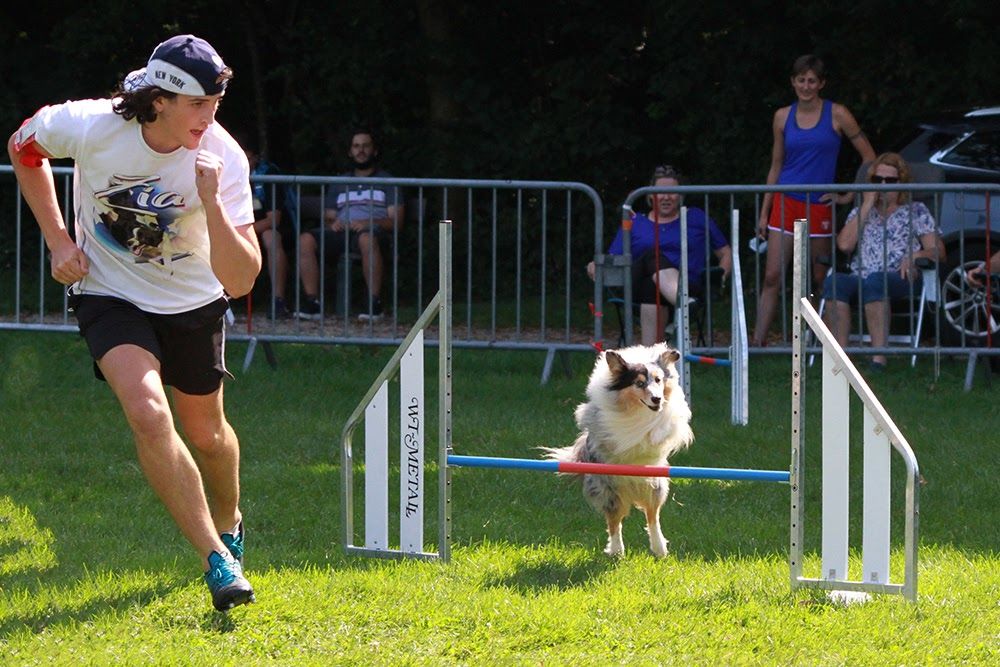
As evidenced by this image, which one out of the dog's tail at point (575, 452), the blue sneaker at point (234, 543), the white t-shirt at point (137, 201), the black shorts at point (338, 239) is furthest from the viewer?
the black shorts at point (338, 239)

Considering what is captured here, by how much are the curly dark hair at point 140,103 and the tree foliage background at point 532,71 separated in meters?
9.01

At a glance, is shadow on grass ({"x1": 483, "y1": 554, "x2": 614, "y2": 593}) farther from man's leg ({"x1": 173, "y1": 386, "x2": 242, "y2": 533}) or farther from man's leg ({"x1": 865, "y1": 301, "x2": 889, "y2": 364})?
man's leg ({"x1": 865, "y1": 301, "x2": 889, "y2": 364})

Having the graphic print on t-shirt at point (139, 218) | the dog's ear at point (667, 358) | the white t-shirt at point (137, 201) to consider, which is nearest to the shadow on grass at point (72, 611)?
the white t-shirt at point (137, 201)

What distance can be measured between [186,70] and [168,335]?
2.99 ft

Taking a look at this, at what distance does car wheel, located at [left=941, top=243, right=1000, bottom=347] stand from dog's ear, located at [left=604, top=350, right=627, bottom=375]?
4.61m

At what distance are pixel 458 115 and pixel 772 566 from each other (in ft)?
33.8

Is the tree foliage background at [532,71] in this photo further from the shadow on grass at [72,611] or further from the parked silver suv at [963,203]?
the shadow on grass at [72,611]

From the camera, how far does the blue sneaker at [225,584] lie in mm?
4609

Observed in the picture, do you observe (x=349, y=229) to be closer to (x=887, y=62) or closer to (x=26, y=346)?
(x=26, y=346)

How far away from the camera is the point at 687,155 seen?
584 inches

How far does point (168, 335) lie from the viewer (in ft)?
16.4

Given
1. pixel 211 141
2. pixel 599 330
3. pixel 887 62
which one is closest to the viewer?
pixel 211 141

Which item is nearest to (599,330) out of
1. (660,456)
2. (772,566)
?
(660,456)

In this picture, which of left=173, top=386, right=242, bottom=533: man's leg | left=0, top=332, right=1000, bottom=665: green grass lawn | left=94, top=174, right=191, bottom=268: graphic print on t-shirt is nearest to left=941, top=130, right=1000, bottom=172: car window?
left=0, top=332, right=1000, bottom=665: green grass lawn
